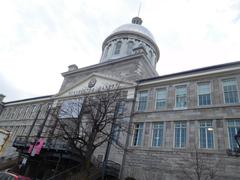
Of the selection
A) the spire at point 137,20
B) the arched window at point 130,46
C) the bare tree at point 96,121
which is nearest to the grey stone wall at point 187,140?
the bare tree at point 96,121

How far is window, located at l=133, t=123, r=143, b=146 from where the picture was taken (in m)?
17.2

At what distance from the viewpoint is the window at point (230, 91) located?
14.7 meters

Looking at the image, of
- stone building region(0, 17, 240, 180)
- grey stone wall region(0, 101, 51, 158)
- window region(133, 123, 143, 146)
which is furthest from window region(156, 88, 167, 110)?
grey stone wall region(0, 101, 51, 158)

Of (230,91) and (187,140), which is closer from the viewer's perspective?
(187,140)

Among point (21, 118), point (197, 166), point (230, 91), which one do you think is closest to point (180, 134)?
point (197, 166)

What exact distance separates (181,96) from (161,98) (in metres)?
1.94

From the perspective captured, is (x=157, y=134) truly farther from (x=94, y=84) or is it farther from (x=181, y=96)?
(x=94, y=84)

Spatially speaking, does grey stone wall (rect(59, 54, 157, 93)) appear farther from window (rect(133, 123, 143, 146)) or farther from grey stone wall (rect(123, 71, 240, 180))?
window (rect(133, 123, 143, 146))

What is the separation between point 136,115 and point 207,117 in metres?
6.46

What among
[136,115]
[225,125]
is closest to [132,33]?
[136,115]

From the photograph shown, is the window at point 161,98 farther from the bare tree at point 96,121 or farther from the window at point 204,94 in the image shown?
the bare tree at point 96,121

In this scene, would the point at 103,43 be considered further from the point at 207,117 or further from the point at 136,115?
the point at 207,117

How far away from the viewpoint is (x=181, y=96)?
17.2 meters

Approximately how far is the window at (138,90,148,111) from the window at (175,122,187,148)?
3.99 meters
